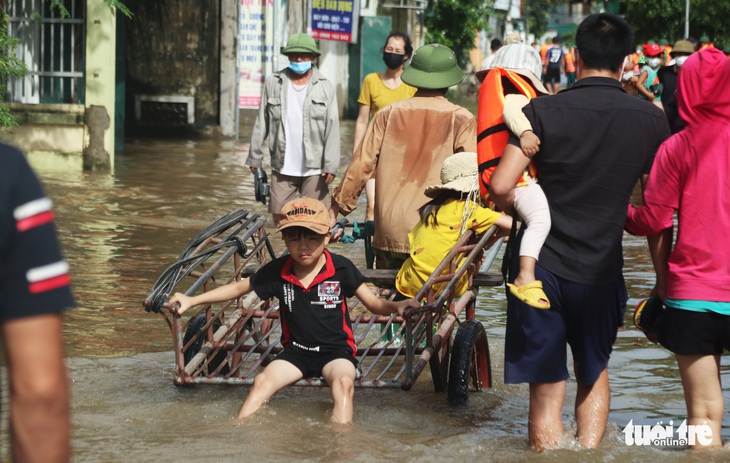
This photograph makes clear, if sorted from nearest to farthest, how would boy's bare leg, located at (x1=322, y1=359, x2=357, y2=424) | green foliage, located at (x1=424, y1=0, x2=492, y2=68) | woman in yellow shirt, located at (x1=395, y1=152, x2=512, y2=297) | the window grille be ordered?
boy's bare leg, located at (x1=322, y1=359, x2=357, y2=424) < woman in yellow shirt, located at (x1=395, y1=152, x2=512, y2=297) < the window grille < green foliage, located at (x1=424, y1=0, x2=492, y2=68)

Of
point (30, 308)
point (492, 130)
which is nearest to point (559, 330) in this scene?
point (492, 130)

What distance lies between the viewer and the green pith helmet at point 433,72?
7.18 metres

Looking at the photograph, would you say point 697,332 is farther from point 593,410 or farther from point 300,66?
point 300,66

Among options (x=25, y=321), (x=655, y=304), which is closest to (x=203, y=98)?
(x=655, y=304)

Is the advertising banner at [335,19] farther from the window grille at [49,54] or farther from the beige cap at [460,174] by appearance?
the beige cap at [460,174]

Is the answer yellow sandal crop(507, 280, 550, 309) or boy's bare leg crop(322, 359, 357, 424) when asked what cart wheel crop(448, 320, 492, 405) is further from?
yellow sandal crop(507, 280, 550, 309)

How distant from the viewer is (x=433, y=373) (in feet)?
20.6

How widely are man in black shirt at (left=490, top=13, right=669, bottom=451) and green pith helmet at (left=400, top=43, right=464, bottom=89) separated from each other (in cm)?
247

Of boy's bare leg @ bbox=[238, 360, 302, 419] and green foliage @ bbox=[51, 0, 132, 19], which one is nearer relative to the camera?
boy's bare leg @ bbox=[238, 360, 302, 419]

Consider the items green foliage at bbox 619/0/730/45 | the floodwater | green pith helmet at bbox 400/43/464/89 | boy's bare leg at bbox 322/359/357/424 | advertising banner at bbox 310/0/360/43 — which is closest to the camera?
the floodwater

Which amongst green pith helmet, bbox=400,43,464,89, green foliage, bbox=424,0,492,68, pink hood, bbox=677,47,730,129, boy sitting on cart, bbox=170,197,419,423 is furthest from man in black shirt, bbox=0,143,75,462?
green foliage, bbox=424,0,492,68

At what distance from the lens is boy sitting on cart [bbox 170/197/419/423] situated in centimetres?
551

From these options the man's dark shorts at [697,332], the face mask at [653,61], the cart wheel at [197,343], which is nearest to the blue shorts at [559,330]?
the man's dark shorts at [697,332]

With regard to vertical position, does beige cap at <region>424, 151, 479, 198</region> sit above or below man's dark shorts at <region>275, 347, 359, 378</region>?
above
